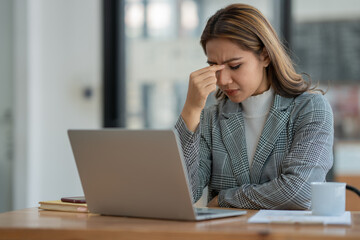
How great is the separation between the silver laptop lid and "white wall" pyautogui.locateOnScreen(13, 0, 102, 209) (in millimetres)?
2758

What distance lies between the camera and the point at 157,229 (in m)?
1.13

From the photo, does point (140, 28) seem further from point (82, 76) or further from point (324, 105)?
point (324, 105)

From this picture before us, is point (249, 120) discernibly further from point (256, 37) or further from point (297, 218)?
point (297, 218)

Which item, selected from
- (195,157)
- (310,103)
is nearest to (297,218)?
(195,157)

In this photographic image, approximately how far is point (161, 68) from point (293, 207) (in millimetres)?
2794

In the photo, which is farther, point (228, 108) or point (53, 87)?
point (53, 87)

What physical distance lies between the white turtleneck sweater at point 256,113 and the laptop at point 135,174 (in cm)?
59

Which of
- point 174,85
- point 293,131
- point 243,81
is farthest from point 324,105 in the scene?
point 174,85

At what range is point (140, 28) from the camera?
4.32m

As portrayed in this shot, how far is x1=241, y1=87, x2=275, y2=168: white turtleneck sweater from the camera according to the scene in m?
1.92

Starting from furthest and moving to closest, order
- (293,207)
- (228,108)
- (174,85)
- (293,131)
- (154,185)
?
(174,85), (228,108), (293,131), (293,207), (154,185)

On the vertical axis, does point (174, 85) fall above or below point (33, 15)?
below

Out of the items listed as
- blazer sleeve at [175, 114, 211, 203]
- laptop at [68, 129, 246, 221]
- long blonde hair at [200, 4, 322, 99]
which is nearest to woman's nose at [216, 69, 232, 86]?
long blonde hair at [200, 4, 322, 99]

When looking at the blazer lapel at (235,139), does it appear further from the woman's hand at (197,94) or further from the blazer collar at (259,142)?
the woman's hand at (197,94)
